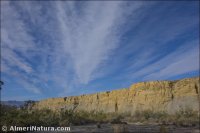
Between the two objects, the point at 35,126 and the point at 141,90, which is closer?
the point at 35,126

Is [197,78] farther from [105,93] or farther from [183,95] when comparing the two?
[105,93]

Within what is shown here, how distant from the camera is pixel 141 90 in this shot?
185ft

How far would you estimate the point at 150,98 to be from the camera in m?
53.4

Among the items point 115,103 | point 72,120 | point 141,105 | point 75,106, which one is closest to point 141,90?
point 141,105

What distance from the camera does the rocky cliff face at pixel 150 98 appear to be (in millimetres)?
47281

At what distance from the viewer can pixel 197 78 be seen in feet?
160

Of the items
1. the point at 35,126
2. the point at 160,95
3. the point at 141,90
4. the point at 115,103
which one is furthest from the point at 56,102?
the point at 35,126

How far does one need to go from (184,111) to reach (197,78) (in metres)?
8.12

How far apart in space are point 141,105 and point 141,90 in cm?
321

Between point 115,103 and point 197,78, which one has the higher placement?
point 197,78

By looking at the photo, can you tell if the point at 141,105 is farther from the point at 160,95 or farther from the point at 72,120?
the point at 72,120

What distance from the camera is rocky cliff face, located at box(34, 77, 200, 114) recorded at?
155 ft

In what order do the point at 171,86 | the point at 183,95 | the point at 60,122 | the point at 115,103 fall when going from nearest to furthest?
1. the point at 60,122
2. the point at 183,95
3. the point at 171,86
4. the point at 115,103

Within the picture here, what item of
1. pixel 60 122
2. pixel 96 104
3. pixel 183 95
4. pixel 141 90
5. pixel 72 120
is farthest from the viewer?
pixel 96 104
